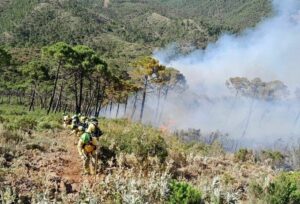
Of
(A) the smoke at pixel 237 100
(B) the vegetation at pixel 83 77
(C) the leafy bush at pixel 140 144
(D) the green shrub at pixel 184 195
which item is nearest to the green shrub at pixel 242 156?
(C) the leafy bush at pixel 140 144

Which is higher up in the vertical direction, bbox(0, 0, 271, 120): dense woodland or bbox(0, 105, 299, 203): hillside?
bbox(0, 0, 271, 120): dense woodland

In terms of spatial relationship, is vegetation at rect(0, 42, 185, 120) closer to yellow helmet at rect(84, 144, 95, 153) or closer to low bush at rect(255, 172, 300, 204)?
yellow helmet at rect(84, 144, 95, 153)

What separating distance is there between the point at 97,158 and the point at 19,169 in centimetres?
189

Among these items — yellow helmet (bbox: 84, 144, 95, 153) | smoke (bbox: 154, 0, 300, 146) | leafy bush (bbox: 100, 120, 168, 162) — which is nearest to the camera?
yellow helmet (bbox: 84, 144, 95, 153)

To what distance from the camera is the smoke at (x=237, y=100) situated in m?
90.9

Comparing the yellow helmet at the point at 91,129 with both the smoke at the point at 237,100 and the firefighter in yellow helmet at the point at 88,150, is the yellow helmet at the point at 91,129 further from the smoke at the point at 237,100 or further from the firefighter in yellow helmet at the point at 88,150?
the smoke at the point at 237,100

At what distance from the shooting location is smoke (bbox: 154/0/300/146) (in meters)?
90.9

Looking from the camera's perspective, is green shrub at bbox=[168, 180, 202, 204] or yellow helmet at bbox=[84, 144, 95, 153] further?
yellow helmet at bbox=[84, 144, 95, 153]

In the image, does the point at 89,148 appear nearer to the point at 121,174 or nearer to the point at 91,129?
the point at 91,129

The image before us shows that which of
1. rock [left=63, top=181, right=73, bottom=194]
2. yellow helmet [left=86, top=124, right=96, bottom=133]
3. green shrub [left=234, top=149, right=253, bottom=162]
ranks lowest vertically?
rock [left=63, top=181, right=73, bottom=194]

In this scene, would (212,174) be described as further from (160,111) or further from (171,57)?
(171,57)

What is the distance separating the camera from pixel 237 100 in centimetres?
9106

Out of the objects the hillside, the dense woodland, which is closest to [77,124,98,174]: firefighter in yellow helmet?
the hillside

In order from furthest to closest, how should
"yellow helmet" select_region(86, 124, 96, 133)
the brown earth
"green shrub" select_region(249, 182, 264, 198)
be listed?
"yellow helmet" select_region(86, 124, 96, 133), "green shrub" select_region(249, 182, 264, 198), the brown earth
